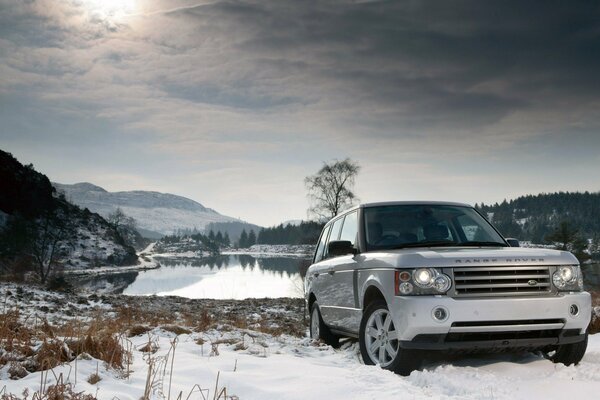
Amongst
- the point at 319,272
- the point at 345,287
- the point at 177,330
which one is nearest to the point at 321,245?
the point at 319,272

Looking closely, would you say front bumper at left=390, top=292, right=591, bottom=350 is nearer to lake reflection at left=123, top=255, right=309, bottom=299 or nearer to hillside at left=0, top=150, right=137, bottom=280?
lake reflection at left=123, top=255, right=309, bottom=299

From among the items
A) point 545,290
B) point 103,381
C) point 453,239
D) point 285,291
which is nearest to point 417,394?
point 545,290

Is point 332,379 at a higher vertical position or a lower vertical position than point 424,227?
lower

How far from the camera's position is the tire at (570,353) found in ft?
17.1

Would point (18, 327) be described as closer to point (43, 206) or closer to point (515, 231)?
point (43, 206)

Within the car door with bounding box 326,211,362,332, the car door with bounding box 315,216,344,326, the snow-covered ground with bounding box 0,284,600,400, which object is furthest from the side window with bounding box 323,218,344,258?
the snow-covered ground with bounding box 0,284,600,400

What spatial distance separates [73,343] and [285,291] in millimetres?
44012

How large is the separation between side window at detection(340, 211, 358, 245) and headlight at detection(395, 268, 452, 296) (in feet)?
5.74

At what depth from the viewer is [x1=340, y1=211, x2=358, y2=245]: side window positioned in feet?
22.6

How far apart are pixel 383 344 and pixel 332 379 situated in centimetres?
109

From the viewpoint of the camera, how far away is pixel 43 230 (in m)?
67.5

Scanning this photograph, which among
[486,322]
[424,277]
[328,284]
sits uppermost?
[424,277]

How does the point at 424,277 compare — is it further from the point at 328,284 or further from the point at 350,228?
the point at 328,284

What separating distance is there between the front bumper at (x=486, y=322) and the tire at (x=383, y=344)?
175 millimetres
